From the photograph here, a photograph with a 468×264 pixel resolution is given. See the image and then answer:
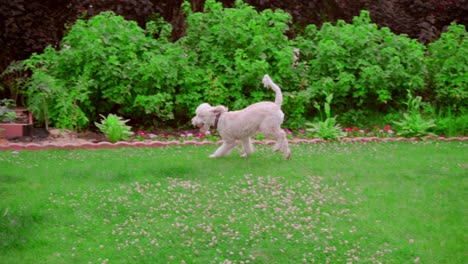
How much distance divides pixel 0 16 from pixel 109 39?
2271 mm

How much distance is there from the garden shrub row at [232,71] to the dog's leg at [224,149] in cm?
170

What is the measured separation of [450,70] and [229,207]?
19.9 ft

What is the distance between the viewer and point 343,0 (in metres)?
13.2

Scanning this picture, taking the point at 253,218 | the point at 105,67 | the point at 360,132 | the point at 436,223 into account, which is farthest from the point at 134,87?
the point at 436,223

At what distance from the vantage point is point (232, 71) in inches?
407

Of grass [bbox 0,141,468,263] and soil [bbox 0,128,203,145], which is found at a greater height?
soil [bbox 0,128,203,145]

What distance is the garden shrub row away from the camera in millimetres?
9672

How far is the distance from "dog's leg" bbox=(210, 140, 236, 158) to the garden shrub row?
1699mm

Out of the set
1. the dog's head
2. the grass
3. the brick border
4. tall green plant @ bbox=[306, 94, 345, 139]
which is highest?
the dog's head

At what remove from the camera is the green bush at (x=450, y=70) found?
1077cm

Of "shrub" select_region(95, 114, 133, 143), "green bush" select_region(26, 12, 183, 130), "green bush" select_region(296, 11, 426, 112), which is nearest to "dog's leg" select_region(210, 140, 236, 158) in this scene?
"shrub" select_region(95, 114, 133, 143)

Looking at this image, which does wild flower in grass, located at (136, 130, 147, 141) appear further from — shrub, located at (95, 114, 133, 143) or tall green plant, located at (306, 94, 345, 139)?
tall green plant, located at (306, 94, 345, 139)

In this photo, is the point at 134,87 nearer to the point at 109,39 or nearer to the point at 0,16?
the point at 109,39

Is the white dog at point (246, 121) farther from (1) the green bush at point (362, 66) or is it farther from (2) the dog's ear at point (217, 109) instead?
(1) the green bush at point (362, 66)
